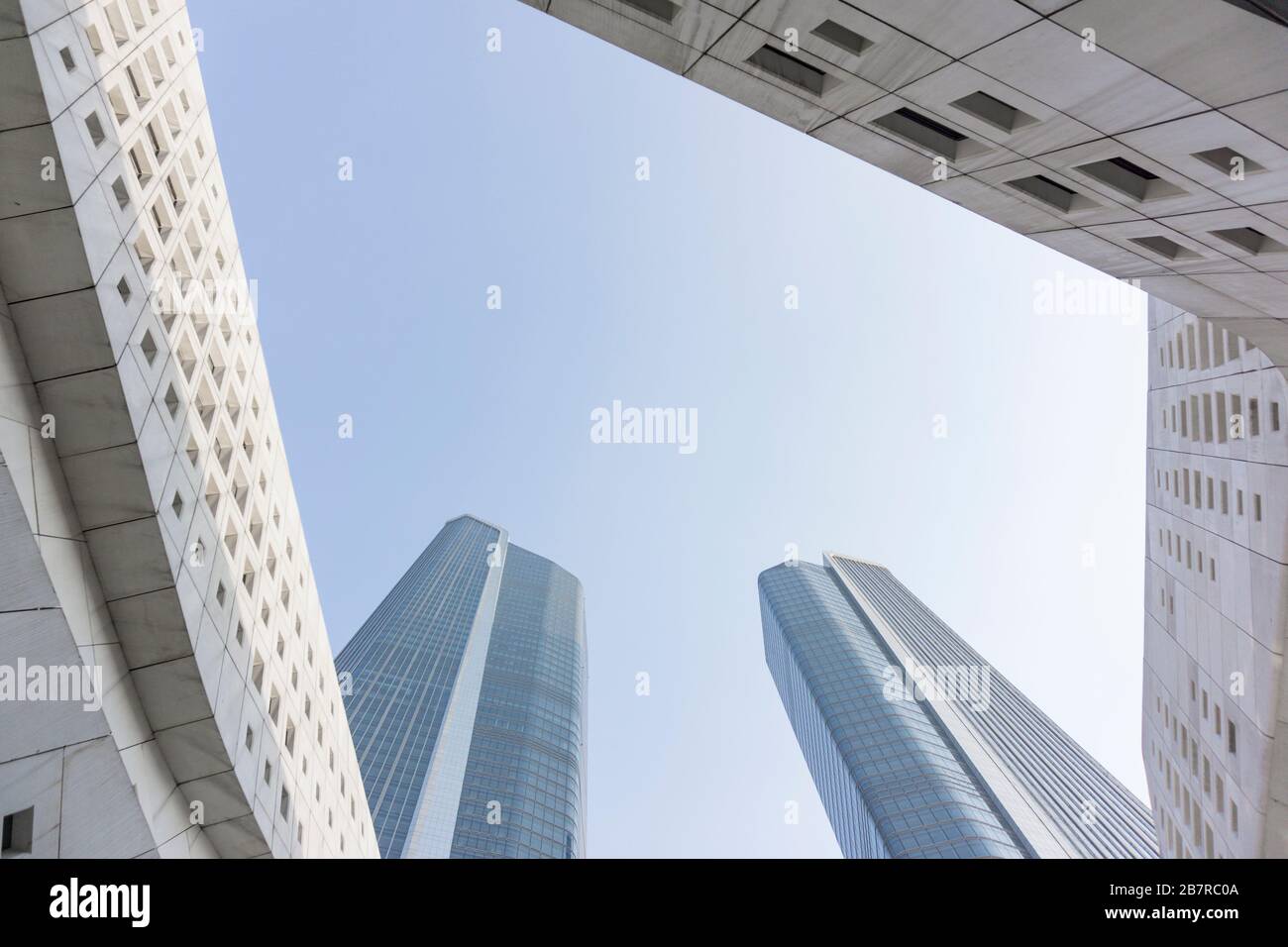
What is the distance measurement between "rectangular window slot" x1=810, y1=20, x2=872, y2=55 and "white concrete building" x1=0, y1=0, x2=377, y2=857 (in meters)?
12.2

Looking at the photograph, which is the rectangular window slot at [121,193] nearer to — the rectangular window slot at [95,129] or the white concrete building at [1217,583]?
the rectangular window slot at [95,129]

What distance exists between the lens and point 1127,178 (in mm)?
15305

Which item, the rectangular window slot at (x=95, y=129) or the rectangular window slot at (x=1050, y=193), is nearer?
the rectangular window slot at (x=95, y=129)

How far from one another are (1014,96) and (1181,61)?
2.70 meters

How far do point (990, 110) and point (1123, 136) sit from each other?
227 cm

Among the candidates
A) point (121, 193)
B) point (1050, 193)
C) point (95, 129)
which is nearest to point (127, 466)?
point (121, 193)

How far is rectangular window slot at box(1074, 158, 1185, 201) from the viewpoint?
15031 mm

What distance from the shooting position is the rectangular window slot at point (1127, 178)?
15.0 metres

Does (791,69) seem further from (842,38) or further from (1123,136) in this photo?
(1123,136)

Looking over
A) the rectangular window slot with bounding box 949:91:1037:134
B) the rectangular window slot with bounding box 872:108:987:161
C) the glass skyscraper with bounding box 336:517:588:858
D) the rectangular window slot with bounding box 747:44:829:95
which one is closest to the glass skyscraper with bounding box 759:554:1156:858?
the glass skyscraper with bounding box 336:517:588:858

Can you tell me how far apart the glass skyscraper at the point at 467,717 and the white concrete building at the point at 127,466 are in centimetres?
7157

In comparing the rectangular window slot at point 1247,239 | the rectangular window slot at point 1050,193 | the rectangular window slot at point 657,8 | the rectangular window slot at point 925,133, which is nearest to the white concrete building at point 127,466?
the rectangular window slot at point 657,8
